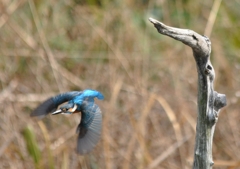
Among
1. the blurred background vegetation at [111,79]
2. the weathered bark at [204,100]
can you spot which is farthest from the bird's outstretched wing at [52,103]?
the blurred background vegetation at [111,79]

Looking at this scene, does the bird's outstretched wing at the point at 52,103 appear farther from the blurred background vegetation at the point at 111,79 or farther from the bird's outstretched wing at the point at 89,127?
the blurred background vegetation at the point at 111,79

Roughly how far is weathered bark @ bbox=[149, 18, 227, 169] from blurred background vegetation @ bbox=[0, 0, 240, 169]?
134cm

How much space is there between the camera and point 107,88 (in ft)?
10.5

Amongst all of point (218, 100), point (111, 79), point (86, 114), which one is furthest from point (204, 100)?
point (111, 79)

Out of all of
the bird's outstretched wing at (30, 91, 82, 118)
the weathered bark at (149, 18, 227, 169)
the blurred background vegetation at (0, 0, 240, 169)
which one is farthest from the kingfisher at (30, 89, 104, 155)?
the blurred background vegetation at (0, 0, 240, 169)

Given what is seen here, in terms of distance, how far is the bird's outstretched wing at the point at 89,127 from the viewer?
3.88 feet

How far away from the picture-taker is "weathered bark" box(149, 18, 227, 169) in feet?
3.47

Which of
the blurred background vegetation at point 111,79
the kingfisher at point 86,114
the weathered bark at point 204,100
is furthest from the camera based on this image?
the blurred background vegetation at point 111,79

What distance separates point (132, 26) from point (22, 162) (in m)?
1.27

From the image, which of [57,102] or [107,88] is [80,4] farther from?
[57,102]

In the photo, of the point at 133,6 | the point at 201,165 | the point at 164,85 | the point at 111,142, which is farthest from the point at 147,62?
the point at 201,165

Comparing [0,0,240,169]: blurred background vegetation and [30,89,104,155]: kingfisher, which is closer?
[30,89,104,155]: kingfisher

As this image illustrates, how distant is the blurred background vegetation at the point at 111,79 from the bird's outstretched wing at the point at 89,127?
1.36 m

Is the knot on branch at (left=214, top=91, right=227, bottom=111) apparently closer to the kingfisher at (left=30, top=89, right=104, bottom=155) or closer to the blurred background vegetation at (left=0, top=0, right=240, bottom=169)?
the kingfisher at (left=30, top=89, right=104, bottom=155)
